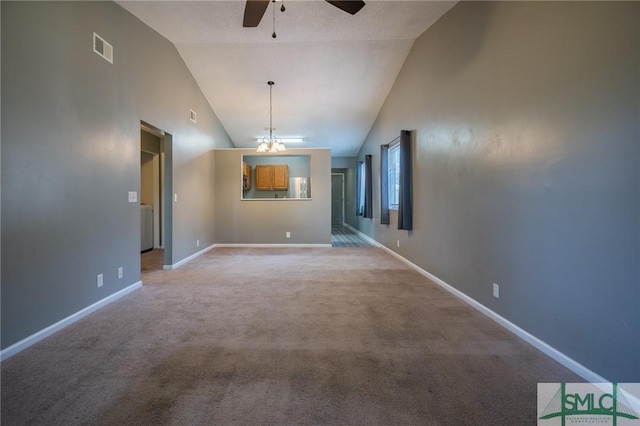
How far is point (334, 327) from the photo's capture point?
2332mm

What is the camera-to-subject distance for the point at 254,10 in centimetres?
276

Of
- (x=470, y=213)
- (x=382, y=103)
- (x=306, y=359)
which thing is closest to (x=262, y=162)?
(x=382, y=103)

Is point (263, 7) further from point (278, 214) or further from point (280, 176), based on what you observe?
point (280, 176)

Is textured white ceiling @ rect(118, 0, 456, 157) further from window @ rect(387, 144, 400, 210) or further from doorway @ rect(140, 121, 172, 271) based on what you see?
doorway @ rect(140, 121, 172, 271)

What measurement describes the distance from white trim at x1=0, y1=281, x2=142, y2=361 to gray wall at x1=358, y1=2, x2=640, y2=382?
3.79 m

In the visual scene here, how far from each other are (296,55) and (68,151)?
143 inches

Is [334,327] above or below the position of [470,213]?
below

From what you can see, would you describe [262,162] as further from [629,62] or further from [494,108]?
[629,62]

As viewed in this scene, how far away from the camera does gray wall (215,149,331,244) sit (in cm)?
655

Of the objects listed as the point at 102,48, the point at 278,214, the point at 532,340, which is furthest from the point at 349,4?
the point at 278,214

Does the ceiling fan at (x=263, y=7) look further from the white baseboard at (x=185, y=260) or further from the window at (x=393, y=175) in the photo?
the white baseboard at (x=185, y=260)

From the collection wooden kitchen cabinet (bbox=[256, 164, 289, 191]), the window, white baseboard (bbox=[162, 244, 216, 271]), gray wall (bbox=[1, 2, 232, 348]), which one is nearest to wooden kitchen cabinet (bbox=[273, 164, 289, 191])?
wooden kitchen cabinet (bbox=[256, 164, 289, 191])

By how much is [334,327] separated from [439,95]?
3077 millimetres

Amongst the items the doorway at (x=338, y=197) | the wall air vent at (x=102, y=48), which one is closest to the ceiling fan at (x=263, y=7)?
the wall air vent at (x=102, y=48)
